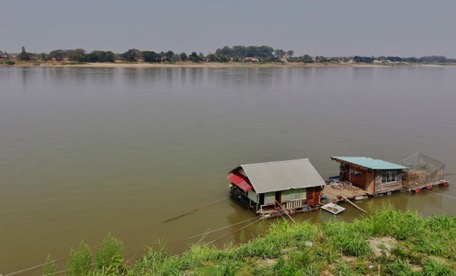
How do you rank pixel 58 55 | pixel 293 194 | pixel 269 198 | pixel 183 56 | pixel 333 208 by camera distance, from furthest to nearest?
pixel 183 56, pixel 58 55, pixel 333 208, pixel 293 194, pixel 269 198

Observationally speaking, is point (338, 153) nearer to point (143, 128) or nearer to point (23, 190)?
point (143, 128)

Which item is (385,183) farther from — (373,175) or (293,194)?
(293,194)

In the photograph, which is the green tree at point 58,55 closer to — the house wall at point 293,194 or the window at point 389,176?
the house wall at point 293,194

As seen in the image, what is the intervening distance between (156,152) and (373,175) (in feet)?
48.0

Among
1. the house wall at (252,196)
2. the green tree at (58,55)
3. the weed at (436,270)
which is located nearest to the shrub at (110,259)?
the house wall at (252,196)

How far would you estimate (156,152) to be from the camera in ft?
87.5

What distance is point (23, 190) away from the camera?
19.5m

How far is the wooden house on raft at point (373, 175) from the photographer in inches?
792

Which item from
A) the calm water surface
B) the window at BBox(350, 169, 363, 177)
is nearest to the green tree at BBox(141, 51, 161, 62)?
the calm water surface

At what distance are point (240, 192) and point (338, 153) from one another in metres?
11.5

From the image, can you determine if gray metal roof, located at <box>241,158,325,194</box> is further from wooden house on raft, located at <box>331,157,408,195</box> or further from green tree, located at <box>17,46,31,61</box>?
green tree, located at <box>17,46,31,61</box>

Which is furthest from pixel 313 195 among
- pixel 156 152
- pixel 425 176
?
pixel 156 152

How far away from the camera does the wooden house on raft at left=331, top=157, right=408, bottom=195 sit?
66.0ft

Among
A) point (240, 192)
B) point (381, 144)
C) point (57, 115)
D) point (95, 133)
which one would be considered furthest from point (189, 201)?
point (57, 115)
